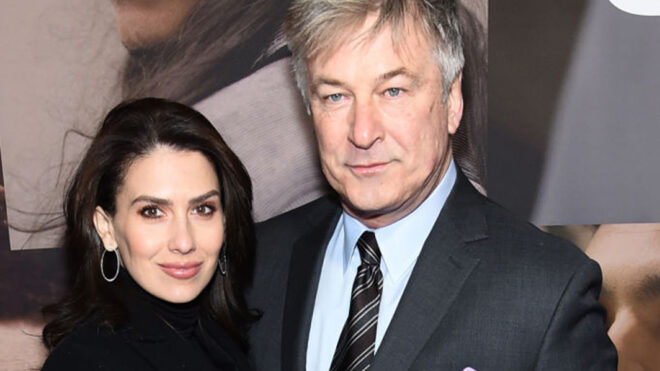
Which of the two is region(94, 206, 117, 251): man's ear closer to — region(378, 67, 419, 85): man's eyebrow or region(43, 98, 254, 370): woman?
region(43, 98, 254, 370): woman

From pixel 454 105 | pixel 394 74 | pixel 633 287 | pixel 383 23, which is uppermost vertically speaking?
pixel 383 23

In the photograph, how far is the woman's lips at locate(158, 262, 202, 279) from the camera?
1795 mm

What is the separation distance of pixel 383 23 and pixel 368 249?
1.77ft

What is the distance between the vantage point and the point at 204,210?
1.87m

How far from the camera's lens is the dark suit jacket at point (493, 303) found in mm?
1490

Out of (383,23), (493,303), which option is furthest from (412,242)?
(383,23)

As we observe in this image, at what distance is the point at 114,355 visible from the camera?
1688mm

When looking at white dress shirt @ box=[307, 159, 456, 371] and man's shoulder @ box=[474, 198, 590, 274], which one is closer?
man's shoulder @ box=[474, 198, 590, 274]

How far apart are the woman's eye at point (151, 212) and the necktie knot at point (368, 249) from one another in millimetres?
Result: 502

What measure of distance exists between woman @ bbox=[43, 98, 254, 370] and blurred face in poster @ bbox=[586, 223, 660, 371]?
4.53ft

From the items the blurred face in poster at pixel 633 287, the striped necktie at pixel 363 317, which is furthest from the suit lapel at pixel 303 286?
the blurred face in poster at pixel 633 287

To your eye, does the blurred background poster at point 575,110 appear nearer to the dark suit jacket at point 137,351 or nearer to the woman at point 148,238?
the woman at point 148,238

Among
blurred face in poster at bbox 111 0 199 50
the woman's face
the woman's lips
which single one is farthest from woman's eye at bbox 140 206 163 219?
blurred face in poster at bbox 111 0 199 50

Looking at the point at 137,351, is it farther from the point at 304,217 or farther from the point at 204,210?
the point at 304,217
